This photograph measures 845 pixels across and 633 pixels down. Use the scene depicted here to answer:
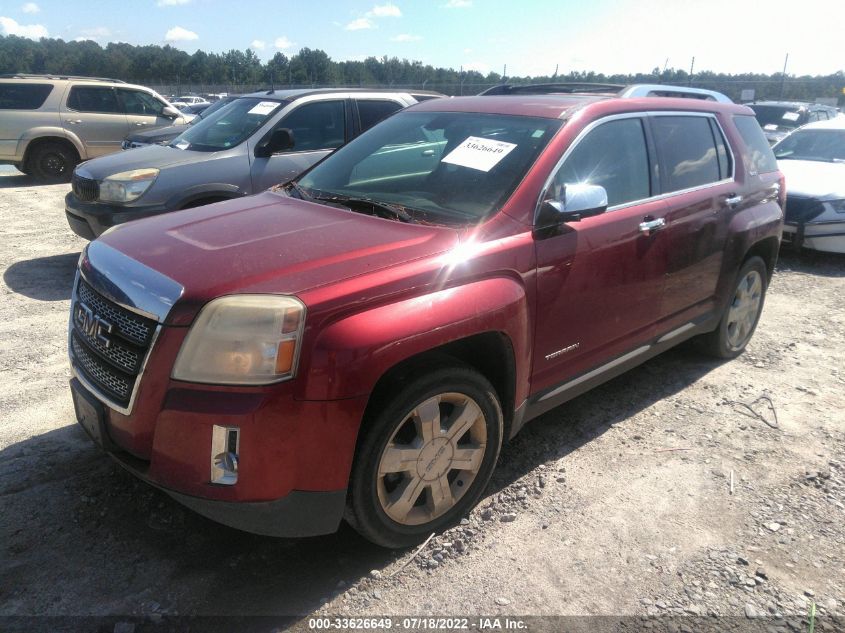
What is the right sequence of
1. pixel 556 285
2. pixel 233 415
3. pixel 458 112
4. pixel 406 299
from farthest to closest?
1. pixel 458 112
2. pixel 556 285
3. pixel 406 299
4. pixel 233 415

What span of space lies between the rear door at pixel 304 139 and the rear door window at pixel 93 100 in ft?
26.1

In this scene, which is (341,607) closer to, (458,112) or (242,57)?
(458,112)

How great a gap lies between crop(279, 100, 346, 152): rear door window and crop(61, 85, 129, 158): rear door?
7.61 meters

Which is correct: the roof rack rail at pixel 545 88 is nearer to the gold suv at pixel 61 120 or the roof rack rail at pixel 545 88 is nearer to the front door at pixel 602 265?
the front door at pixel 602 265

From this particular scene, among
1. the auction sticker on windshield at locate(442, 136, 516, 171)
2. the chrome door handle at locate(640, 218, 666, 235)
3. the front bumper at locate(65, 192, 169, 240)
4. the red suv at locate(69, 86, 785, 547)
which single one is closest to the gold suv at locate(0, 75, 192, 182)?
the front bumper at locate(65, 192, 169, 240)

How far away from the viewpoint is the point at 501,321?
8.97ft

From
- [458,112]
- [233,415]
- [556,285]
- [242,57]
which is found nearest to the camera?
[233,415]

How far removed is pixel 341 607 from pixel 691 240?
2828 millimetres

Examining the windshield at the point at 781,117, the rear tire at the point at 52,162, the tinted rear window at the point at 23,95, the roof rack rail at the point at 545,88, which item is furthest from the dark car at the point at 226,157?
the windshield at the point at 781,117

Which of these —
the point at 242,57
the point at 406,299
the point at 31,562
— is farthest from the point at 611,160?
the point at 242,57

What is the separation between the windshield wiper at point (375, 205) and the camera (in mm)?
3023

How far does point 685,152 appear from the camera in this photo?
4.00m

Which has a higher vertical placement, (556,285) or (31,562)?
(556,285)

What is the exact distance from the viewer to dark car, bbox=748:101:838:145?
46.6ft
